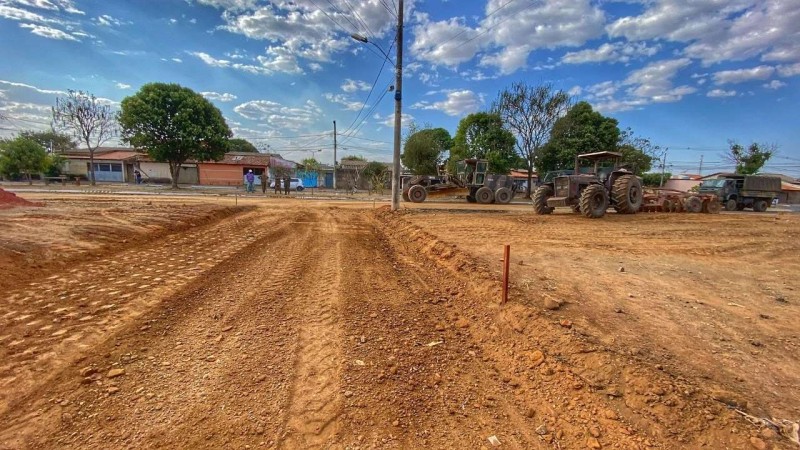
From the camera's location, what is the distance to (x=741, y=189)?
1984 centimetres

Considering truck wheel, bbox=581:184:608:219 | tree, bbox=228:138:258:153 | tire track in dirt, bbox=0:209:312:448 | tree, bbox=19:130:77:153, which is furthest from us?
tree, bbox=228:138:258:153

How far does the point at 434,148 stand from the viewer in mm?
38750

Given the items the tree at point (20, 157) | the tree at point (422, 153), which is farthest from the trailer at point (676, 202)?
the tree at point (20, 157)

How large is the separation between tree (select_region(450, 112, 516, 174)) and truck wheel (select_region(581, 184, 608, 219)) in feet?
59.8

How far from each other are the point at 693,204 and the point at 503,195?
8.98 meters

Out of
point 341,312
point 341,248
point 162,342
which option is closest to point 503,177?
point 341,248

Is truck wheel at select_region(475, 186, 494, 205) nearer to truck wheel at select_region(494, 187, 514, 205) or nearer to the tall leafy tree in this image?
truck wheel at select_region(494, 187, 514, 205)

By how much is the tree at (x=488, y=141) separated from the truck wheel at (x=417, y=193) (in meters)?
12.4

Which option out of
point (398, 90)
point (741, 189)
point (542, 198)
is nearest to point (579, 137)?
point (741, 189)

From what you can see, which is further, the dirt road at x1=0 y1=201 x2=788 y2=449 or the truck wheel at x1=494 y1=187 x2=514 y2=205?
the truck wheel at x1=494 y1=187 x2=514 y2=205

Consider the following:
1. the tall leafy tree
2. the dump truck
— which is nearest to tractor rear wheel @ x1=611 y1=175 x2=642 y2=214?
the dump truck

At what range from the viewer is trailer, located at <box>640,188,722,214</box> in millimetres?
15123

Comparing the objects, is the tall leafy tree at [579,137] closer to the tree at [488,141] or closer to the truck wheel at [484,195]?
the tree at [488,141]

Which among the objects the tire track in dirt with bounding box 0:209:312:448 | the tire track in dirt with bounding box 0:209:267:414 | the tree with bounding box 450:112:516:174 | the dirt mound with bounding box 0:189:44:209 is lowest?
the tire track in dirt with bounding box 0:209:312:448
